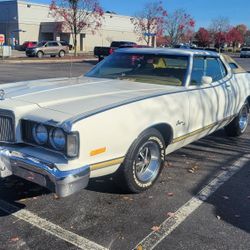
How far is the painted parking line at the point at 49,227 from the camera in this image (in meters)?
3.22

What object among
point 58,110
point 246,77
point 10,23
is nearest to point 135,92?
point 58,110

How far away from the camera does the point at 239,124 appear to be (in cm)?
680

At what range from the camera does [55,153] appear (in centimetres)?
345

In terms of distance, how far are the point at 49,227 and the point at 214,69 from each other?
3575 millimetres

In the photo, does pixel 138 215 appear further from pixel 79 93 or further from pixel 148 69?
pixel 148 69

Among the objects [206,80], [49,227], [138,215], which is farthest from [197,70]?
[49,227]

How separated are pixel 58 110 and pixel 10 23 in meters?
59.3

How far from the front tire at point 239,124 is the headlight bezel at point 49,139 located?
4096 mm

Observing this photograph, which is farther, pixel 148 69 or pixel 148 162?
pixel 148 69

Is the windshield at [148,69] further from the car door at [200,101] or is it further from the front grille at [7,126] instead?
the front grille at [7,126]

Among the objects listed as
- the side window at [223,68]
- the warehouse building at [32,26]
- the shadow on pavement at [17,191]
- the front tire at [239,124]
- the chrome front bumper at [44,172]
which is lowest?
the shadow on pavement at [17,191]

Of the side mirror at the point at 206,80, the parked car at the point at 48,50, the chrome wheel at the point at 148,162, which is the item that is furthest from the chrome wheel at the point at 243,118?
the parked car at the point at 48,50

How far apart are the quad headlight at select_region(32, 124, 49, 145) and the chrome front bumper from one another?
0.60 feet

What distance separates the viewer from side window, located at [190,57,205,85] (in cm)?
504
